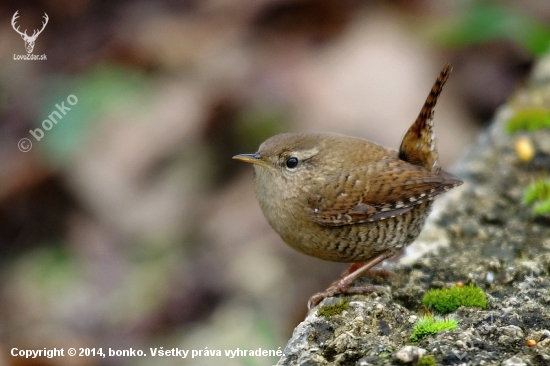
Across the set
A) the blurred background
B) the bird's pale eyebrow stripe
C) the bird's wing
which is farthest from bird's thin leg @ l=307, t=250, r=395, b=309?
the blurred background

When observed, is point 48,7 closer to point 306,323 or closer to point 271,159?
point 271,159

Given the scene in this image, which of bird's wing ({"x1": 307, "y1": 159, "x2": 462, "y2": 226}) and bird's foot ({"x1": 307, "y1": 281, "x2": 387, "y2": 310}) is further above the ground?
bird's wing ({"x1": 307, "y1": 159, "x2": 462, "y2": 226})

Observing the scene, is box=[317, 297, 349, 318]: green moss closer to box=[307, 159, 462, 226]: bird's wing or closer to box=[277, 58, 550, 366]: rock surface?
box=[277, 58, 550, 366]: rock surface

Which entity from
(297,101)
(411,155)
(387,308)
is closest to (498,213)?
(411,155)

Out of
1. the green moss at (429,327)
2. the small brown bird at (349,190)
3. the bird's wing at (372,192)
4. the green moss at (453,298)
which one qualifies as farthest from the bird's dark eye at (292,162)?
the green moss at (429,327)

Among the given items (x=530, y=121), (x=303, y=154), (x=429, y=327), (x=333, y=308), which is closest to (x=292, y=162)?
(x=303, y=154)

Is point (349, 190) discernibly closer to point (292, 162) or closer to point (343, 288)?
point (292, 162)
